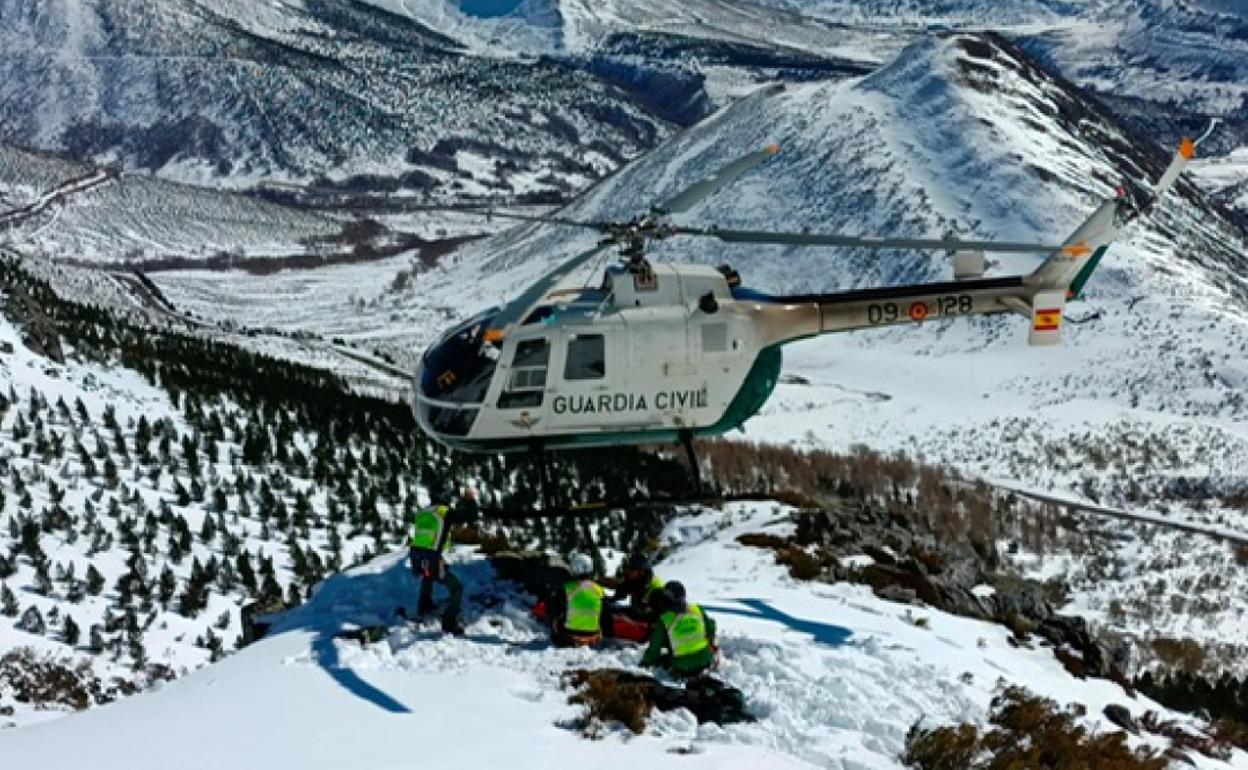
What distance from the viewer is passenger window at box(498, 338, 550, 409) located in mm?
14562

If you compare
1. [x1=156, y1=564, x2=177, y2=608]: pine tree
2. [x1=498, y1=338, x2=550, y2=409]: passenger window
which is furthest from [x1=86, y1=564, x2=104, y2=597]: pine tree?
[x1=498, y1=338, x2=550, y2=409]: passenger window

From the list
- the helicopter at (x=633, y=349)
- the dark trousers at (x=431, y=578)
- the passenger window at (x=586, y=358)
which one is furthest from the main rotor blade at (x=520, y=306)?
the dark trousers at (x=431, y=578)

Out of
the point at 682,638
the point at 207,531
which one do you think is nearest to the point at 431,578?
the point at 682,638

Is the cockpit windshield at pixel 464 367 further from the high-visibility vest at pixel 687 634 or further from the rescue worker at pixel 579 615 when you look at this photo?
the high-visibility vest at pixel 687 634

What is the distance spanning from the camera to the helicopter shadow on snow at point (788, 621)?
535 inches

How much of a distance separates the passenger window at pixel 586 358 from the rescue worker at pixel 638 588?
8.94 ft

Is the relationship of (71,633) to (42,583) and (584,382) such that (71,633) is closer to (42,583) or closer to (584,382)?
(42,583)

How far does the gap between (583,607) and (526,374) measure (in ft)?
11.6

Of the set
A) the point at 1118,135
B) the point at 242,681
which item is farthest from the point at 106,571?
the point at 1118,135

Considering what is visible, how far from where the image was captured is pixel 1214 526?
29.3 m

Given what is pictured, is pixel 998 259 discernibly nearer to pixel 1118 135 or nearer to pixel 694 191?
pixel 1118 135

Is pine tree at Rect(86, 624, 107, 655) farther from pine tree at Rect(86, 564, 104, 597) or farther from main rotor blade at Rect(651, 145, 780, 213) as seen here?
main rotor blade at Rect(651, 145, 780, 213)

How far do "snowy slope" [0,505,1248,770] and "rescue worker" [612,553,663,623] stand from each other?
0.79 metres

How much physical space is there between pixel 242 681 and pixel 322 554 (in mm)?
9763
